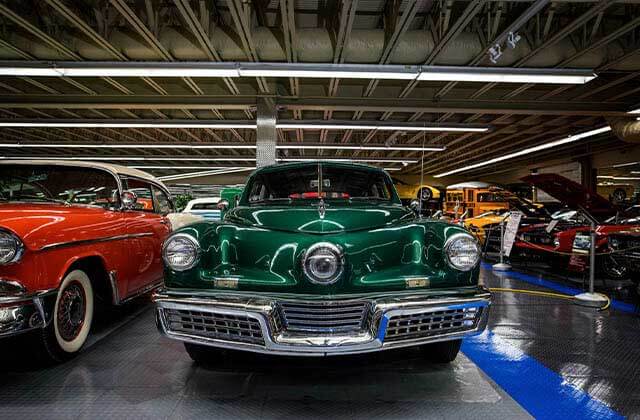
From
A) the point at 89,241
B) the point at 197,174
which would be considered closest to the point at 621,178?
the point at 197,174

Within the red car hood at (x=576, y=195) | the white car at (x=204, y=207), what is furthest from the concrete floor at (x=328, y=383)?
the white car at (x=204, y=207)

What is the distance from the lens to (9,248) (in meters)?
2.24

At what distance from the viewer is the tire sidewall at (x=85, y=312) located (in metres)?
2.60

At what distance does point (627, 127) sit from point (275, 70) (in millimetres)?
8993

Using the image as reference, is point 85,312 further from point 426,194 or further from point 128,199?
point 426,194

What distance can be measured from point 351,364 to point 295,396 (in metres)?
0.56

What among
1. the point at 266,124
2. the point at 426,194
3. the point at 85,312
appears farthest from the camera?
the point at 426,194

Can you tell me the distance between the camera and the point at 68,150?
654 inches

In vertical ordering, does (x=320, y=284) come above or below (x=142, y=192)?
below

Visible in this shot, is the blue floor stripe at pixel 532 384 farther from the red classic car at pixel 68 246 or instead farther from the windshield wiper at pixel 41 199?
the windshield wiper at pixel 41 199

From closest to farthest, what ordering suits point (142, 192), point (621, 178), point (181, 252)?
point (181, 252)
point (142, 192)
point (621, 178)

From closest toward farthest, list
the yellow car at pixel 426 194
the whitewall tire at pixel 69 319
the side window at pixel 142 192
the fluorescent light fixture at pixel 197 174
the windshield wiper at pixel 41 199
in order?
1. the whitewall tire at pixel 69 319
2. the windshield wiper at pixel 41 199
3. the side window at pixel 142 192
4. the yellow car at pixel 426 194
5. the fluorescent light fixture at pixel 197 174

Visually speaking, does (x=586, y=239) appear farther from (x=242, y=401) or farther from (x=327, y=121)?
(x=327, y=121)

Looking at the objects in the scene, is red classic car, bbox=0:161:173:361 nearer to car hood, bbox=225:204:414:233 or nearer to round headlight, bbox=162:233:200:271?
round headlight, bbox=162:233:200:271
